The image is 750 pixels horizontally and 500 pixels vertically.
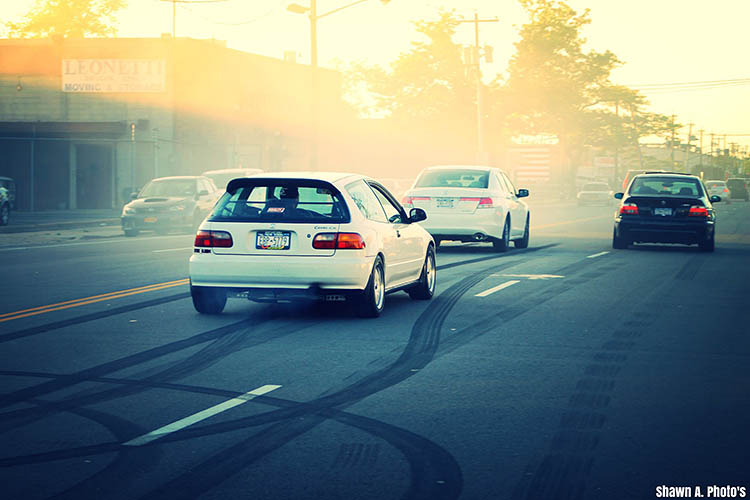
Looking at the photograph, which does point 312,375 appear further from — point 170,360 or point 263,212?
point 263,212

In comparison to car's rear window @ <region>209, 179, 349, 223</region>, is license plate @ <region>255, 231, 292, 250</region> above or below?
below

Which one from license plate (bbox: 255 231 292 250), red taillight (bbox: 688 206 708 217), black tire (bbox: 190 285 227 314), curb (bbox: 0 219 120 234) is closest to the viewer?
license plate (bbox: 255 231 292 250)

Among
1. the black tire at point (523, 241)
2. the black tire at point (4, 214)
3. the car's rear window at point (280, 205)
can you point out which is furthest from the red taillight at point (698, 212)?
the black tire at point (4, 214)

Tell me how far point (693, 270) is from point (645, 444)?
12.3 m

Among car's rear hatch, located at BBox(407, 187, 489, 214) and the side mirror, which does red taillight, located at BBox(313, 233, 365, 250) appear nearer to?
the side mirror

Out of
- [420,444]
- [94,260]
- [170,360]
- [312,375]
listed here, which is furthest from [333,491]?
[94,260]

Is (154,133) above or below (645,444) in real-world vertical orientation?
above

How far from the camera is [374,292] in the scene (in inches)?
435

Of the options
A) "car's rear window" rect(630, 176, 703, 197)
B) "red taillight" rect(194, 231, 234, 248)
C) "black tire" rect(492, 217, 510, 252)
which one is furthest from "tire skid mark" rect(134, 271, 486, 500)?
"car's rear window" rect(630, 176, 703, 197)

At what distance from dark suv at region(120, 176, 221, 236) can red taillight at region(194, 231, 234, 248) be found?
62.8 feet

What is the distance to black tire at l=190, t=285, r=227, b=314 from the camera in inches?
431

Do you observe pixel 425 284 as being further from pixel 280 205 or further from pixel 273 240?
pixel 273 240

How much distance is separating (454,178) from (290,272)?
11.1m

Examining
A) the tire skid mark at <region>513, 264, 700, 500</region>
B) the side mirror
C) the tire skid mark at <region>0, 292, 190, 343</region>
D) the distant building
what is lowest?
the tire skid mark at <region>513, 264, 700, 500</region>
